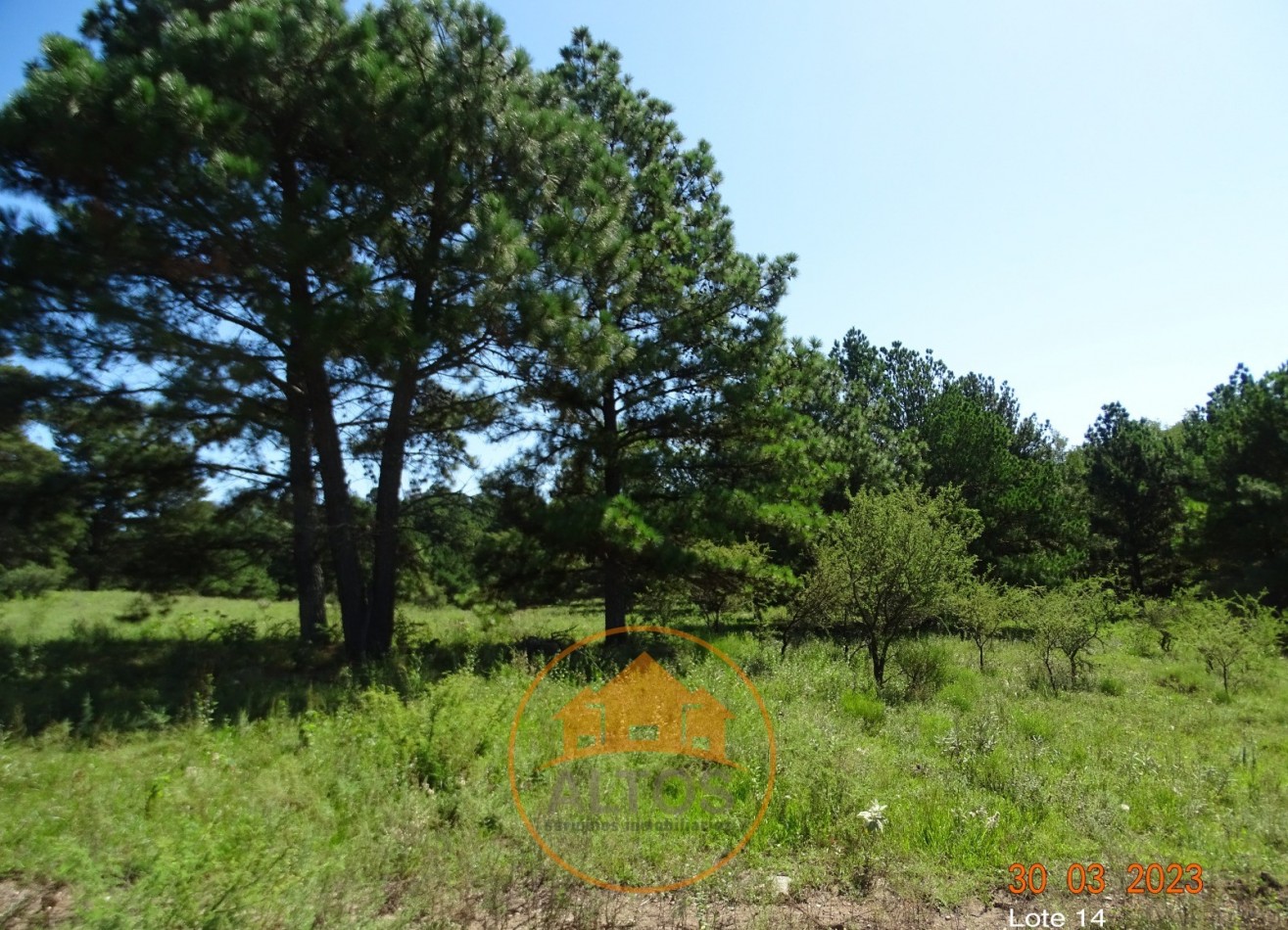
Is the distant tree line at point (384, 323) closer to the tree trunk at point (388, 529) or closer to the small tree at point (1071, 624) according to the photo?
the tree trunk at point (388, 529)

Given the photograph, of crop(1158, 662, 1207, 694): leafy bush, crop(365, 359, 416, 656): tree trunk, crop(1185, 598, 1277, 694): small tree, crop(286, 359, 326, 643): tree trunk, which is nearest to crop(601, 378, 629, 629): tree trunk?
crop(365, 359, 416, 656): tree trunk

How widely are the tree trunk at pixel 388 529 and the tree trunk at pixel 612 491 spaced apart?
3.50 m

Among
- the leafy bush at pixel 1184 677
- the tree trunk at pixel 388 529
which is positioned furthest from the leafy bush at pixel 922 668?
the tree trunk at pixel 388 529

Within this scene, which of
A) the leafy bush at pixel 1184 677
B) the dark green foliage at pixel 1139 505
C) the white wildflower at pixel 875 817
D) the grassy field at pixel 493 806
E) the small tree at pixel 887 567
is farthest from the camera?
the dark green foliage at pixel 1139 505

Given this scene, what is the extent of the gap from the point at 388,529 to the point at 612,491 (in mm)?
3991

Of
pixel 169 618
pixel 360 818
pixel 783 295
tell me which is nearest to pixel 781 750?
pixel 360 818

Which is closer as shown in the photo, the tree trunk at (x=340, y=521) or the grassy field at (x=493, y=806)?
the grassy field at (x=493, y=806)

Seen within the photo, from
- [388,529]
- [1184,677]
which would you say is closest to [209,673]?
[388,529]

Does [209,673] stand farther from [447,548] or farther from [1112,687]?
[1112,687]

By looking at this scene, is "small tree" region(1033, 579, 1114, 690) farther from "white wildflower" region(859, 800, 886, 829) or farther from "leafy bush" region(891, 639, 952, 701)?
"white wildflower" region(859, 800, 886, 829)

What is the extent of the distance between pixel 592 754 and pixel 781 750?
1728 mm

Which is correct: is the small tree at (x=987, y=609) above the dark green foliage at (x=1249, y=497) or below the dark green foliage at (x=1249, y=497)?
below

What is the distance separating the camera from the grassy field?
3979 mm

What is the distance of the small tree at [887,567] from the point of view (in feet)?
34.3
